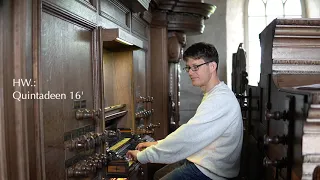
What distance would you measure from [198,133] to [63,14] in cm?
106

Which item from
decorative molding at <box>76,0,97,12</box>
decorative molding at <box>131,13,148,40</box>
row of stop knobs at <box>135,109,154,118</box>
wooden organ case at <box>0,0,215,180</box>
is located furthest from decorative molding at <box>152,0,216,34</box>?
decorative molding at <box>76,0,97,12</box>

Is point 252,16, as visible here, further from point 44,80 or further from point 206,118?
point 44,80

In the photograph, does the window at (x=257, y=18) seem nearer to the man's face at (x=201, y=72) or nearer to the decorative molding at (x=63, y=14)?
the man's face at (x=201, y=72)

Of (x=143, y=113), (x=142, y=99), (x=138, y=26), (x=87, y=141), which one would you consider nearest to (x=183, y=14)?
(x=138, y=26)

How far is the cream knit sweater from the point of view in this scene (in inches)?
77.6

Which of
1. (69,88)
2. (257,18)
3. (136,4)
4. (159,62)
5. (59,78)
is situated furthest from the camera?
(257,18)

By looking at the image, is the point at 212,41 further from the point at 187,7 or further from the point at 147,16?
the point at 147,16

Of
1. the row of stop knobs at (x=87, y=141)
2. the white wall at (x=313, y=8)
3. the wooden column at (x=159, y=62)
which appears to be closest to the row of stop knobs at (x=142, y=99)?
the wooden column at (x=159, y=62)

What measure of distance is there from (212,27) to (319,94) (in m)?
5.36

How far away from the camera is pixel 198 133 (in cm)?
197

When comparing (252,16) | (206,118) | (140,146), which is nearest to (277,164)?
(206,118)

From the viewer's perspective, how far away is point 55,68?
1.71 m

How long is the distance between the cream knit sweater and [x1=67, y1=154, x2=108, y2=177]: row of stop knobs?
32cm

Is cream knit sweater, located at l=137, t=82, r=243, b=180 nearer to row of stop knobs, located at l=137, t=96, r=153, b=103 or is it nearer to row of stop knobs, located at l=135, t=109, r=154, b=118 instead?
row of stop knobs, located at l=135, t=109, r=154, b=118
